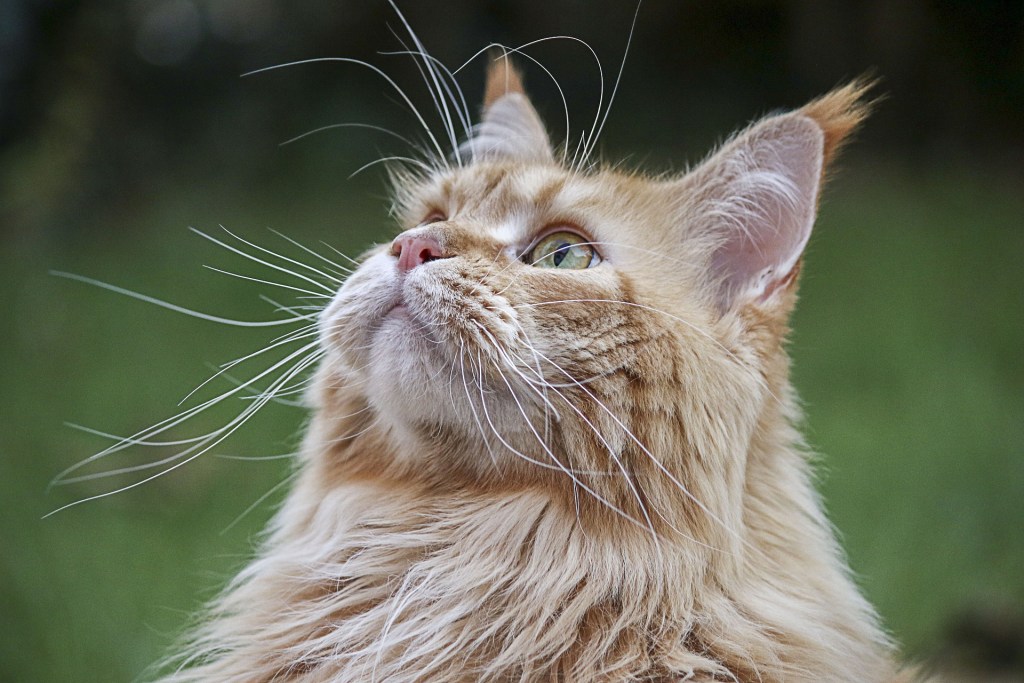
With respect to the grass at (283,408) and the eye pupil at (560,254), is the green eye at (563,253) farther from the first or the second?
the grass at (283,408)

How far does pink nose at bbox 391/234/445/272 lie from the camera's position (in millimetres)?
1608

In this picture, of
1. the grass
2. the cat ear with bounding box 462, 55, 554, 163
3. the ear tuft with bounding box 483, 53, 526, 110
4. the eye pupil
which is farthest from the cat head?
the grass

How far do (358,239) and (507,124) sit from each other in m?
2.95

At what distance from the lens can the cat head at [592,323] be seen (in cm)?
152

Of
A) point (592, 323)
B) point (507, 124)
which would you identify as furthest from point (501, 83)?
point (592, 323)

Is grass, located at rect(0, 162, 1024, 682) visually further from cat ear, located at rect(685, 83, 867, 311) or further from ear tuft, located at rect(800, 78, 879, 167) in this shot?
ear tuft, located at rect(800, 78, 879, 167)

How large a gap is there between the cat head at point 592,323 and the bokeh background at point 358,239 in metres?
1.03

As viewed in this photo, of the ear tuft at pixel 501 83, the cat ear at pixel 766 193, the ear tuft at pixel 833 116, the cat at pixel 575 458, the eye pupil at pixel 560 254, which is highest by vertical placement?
the ear tuft at pixel 501 83

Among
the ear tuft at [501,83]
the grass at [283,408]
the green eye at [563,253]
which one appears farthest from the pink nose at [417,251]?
the grass at [283,408]

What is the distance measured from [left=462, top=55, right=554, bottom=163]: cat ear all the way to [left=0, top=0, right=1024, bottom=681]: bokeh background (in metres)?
0.86

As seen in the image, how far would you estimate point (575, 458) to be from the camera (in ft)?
5.02

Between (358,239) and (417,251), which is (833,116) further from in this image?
(358,239)

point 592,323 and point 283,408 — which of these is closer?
point 592,323

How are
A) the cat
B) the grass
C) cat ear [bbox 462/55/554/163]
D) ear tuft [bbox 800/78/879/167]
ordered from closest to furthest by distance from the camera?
the cat < ear tuft [bbox 800/78/879/167] < cat ear [bbox 462/55/554/163] < the grass
